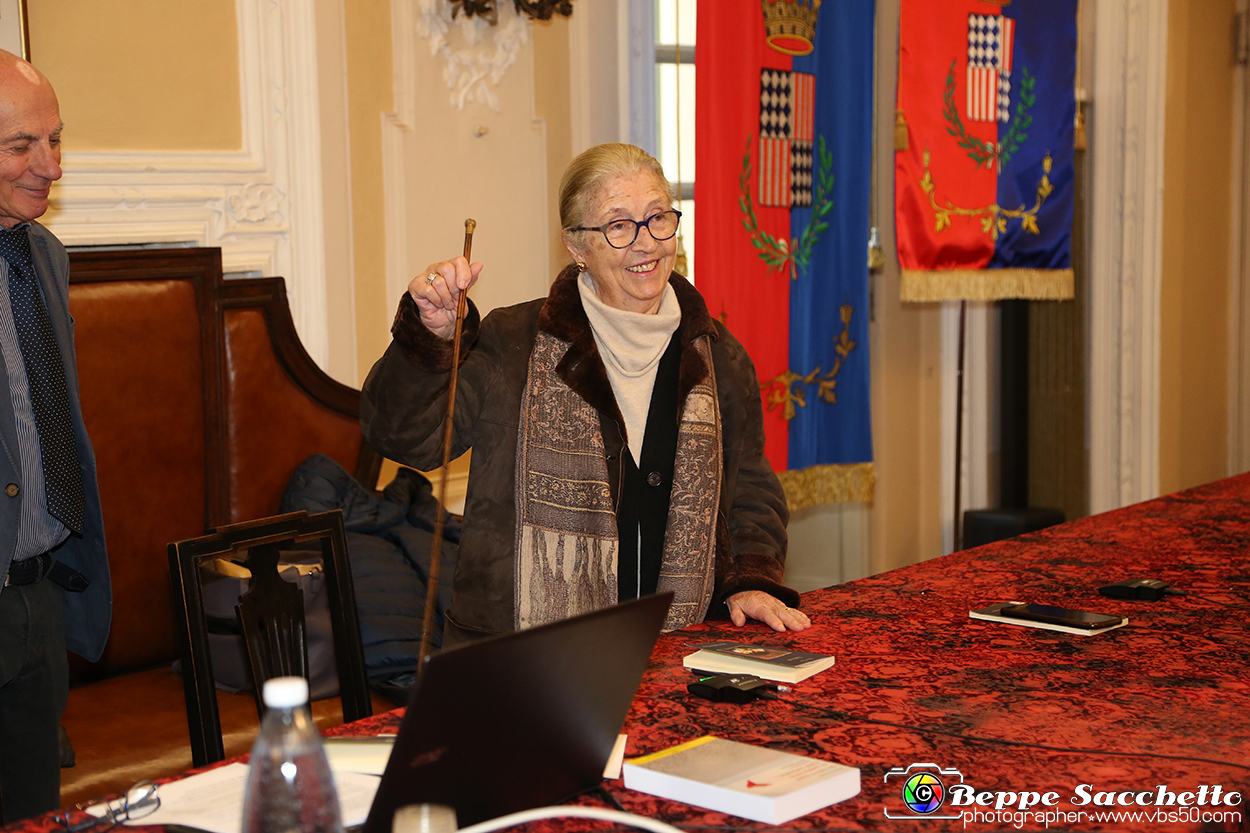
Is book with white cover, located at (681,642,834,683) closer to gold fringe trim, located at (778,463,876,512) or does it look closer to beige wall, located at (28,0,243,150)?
beige wall, located at (28,0,243,150)

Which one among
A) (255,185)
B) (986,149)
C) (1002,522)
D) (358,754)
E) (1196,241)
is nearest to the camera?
(358,754)

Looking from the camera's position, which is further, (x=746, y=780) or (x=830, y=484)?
(x=830, y=484)

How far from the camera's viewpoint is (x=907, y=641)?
5.99 ft

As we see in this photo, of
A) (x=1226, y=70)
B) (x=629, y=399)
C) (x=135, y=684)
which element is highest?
(x=1226, y=70)

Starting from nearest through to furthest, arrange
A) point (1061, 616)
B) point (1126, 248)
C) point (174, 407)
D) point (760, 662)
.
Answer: point (760, 662) → point (1061, 616) → point (174, 407) → point (1126, 248)

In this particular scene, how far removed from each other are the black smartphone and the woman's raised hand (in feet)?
3.33

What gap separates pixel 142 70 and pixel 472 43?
110 cm

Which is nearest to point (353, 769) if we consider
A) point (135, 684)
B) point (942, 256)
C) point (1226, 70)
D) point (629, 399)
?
point (629, 399)

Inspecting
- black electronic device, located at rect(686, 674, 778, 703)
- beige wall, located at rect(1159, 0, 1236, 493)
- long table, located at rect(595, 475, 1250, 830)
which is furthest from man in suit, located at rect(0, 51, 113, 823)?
beige wall, located at rect(1159, 0, 1236, 493)

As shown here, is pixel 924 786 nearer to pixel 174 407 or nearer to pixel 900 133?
pixel 174 407

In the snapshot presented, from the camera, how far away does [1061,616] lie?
1.90 m

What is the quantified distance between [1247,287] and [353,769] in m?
6.20

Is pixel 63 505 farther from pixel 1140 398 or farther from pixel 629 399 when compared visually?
pixel 1140 398

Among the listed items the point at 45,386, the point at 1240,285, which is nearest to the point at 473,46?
the point at 45,386
